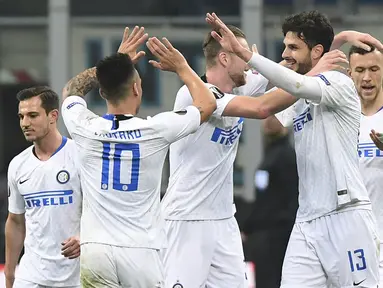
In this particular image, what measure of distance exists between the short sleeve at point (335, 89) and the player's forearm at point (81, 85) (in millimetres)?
1541

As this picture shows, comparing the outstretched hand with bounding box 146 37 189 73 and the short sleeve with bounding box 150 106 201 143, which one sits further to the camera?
the outstretched hand with bounding box 146 37 189 73

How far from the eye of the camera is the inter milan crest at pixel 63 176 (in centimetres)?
799

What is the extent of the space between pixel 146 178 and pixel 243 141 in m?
10.0

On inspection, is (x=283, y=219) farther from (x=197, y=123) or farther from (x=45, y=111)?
(x=197, y=123)

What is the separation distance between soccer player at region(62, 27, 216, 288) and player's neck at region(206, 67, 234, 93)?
874 mm

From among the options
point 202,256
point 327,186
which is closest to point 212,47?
point 327,186

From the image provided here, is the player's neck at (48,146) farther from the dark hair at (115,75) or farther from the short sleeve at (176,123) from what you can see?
the short sleeve at (176,123)

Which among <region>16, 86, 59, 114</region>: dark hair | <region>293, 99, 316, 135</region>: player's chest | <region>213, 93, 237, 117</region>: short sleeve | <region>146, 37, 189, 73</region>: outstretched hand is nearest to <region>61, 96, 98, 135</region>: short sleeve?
<region>146, 37, 189, 73</region>: outstretched hand

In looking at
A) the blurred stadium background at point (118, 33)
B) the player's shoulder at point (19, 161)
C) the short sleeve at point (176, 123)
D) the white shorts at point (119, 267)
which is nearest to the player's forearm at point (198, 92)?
the short sleeve at point (176, 123)

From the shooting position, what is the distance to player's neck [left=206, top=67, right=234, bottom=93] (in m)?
7.55

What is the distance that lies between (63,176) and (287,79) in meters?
2.08

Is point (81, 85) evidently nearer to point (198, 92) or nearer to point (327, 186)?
point (198, 92)

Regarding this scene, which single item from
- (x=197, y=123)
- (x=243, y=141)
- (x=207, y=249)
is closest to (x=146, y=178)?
(x=197, y=123)

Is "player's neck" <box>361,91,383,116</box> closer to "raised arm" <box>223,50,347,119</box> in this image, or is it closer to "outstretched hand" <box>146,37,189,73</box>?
"raised arm" <box>223,50,347,119</box>
